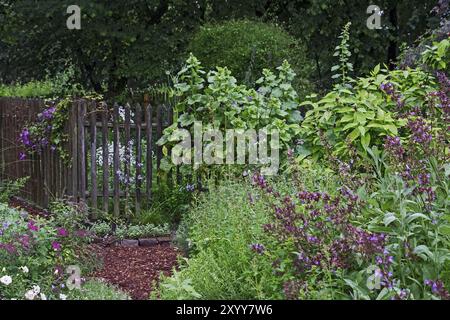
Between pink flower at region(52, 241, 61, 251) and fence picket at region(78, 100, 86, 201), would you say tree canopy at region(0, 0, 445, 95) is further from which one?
pink flower at region(52, 241, 61, 251)

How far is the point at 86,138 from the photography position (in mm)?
8703

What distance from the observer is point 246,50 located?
9070mm

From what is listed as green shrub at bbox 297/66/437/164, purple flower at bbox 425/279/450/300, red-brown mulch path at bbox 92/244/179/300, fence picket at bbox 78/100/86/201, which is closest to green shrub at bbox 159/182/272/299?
red-brown mulch path at bbox 92/244/179/300

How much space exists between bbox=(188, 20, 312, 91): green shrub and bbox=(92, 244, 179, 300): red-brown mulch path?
256cm

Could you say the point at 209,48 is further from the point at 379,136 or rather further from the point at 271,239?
the point at 271,239

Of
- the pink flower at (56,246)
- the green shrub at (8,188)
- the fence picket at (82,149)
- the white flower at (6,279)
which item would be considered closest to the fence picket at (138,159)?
the fence picket at (82,149)

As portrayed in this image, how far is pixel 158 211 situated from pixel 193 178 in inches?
22.6

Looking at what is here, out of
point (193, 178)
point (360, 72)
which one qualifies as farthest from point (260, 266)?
point (360, 72)

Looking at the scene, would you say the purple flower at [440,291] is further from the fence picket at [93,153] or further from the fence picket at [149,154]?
the fence picket at [93,153]

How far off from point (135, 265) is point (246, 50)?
10.9 feet

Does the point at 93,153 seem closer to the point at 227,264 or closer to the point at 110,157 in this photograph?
the point at 110,157

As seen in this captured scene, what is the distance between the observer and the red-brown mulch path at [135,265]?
20.6 ft

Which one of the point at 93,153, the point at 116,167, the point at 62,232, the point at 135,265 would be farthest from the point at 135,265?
the point at 93,153

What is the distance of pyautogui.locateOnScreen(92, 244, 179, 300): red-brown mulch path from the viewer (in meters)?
6.28
